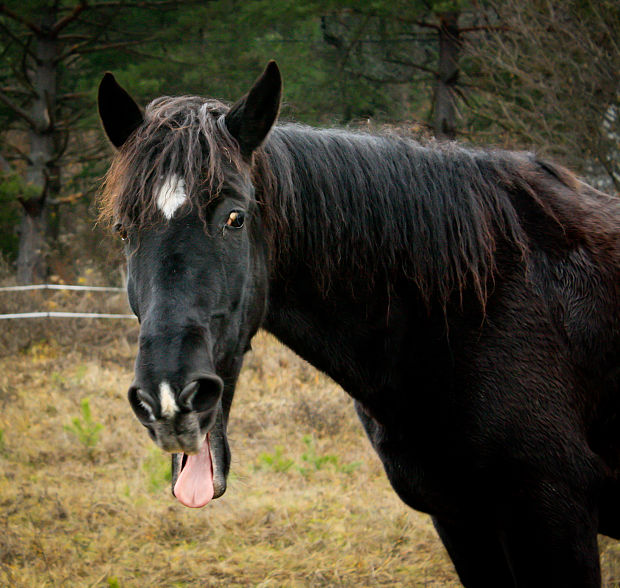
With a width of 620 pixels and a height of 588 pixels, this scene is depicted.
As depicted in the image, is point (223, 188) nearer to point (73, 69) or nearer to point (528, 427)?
point (528, 427)

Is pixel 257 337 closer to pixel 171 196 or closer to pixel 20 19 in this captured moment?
pixel 171 196

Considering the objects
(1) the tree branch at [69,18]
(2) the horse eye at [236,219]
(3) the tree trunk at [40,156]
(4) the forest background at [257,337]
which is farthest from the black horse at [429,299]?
(3) the tree trunk at [40,156]

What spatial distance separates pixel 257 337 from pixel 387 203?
7.06 meters

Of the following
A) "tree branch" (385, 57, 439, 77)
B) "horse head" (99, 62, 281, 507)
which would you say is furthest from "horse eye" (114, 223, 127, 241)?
"tree branch" (385, 57, 439, 77)

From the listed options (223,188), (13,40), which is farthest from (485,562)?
(13,40)

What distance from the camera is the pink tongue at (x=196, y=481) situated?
2.03 m

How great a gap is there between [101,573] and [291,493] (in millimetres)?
1558

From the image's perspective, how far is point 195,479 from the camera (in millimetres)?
2070

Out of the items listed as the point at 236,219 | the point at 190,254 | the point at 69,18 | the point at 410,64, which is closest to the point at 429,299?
the point at 236,219

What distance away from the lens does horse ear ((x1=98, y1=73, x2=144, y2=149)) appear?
7.07 ft

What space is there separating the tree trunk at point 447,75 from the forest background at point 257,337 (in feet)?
0.12

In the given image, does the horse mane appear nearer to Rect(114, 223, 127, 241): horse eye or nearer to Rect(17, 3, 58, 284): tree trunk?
Rect(114, 223, 127, 241): horse eye

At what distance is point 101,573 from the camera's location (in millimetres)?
3967

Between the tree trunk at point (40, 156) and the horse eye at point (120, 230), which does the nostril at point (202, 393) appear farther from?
the tree trunk at point (40, 156)
